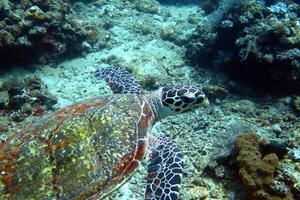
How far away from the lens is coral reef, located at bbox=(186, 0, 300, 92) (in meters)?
5.89

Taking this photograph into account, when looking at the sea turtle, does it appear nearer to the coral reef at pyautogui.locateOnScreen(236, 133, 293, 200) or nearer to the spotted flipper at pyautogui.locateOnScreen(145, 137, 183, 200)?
the spotted flipper at pyautogui.locateOnScreen(145, 137, 183, 200)

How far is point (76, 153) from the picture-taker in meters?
3.12

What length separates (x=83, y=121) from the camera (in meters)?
3.37

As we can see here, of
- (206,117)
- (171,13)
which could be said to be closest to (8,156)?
(206,117)

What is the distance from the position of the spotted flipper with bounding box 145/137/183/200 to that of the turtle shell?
298 mm

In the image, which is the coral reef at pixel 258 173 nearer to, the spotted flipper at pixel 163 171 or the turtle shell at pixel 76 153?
the spotted flipper at pixel 163 171

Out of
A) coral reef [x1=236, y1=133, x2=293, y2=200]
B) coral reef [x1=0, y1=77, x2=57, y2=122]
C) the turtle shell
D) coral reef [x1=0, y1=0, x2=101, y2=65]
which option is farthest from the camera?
coral reef [x1=0, y1=0, x2=101, y2=65]

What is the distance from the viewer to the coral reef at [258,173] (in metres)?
3.75

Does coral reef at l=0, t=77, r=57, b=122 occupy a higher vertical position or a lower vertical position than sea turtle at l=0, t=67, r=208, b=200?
lower

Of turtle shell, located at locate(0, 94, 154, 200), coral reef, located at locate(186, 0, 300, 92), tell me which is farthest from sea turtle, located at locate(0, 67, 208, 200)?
coral reef, located at locate(186, 0, 300, 92)

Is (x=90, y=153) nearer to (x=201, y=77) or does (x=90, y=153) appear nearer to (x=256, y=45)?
(x=201, y=77)

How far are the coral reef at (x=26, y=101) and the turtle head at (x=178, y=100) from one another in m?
2.47

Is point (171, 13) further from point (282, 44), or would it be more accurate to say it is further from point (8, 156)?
point (8, 156)

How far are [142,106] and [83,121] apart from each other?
97 cm
